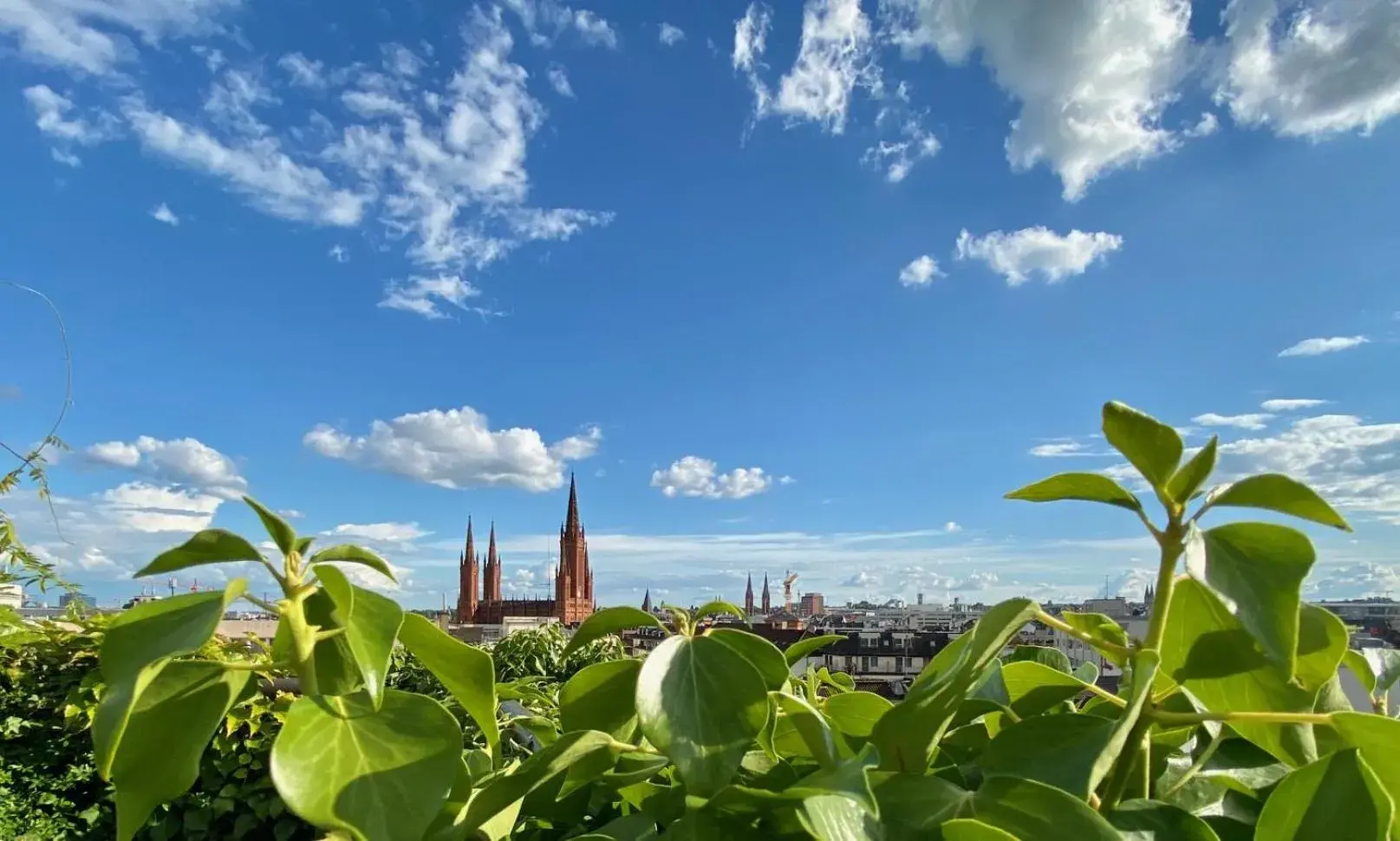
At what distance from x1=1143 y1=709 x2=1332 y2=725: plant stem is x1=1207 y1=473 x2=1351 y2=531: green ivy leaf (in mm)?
64

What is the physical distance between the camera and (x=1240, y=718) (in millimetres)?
319

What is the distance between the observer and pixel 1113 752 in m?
0.29

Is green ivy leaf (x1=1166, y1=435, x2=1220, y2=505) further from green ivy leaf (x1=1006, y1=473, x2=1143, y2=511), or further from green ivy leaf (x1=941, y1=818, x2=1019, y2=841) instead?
green ivy leaf (x1=941, y1=818, x2=1019, y2=841)

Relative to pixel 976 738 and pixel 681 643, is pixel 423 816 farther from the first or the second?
pixel 976 738

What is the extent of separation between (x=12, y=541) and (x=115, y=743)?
3.35m

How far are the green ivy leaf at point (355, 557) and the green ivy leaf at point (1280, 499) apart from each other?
0.31 m

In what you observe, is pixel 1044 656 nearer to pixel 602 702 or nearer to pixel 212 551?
pixel 602 702

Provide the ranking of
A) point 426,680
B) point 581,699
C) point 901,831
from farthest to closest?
point 426,680
point 581,699
point 901,831

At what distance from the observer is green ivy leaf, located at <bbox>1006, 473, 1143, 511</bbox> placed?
344 mm

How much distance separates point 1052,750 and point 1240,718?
0.07 meters

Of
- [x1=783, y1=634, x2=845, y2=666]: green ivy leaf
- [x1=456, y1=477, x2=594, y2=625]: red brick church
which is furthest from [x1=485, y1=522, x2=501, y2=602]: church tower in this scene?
[x1=783, y1=634, x2=845, y2=666]: green ivy leaf

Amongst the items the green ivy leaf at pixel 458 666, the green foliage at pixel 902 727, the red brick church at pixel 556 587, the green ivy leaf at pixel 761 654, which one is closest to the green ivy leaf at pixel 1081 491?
the green foliage at pixel 902 727

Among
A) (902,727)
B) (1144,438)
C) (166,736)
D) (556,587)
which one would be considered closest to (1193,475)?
(1144,438)

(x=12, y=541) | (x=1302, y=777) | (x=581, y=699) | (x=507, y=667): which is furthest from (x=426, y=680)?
(x=1302, y=777)
